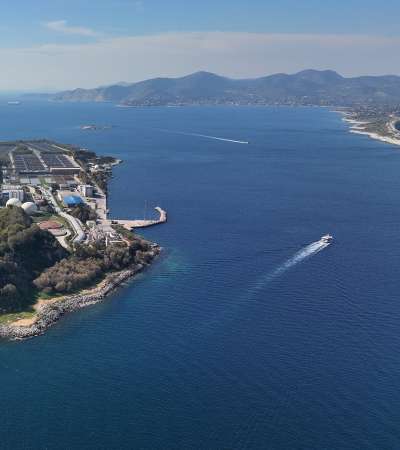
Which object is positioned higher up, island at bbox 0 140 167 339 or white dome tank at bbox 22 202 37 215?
white dome tank at bbox 22 202 37 215

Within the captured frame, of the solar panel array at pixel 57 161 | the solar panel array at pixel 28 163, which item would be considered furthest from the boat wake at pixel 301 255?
the solar panel array at pixel 28 163

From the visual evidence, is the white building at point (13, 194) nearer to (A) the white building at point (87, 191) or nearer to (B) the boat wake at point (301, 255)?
(A) the white building at point (87, 191)

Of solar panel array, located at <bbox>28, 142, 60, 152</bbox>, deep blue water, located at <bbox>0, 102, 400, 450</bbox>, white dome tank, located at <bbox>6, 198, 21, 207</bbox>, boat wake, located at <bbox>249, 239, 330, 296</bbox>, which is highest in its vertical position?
solar panel array, located at <bbox>28, 142, 60, 152</bbox>

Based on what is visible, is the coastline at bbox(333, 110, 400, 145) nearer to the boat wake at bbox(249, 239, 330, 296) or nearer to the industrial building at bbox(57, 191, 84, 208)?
the industrial building at bbox(57, 191, 84, 208)

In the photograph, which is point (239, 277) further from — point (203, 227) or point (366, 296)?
point (203, 227)

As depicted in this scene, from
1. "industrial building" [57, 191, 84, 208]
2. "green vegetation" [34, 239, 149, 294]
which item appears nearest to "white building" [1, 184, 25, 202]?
"industrial building" [57, 191, 84, 208]

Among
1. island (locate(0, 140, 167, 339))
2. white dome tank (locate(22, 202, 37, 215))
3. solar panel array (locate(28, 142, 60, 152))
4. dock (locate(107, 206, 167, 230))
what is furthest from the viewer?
solar panel array (locate(28, 142, 60, 152))

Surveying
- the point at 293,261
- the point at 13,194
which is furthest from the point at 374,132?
the point at 293,261
